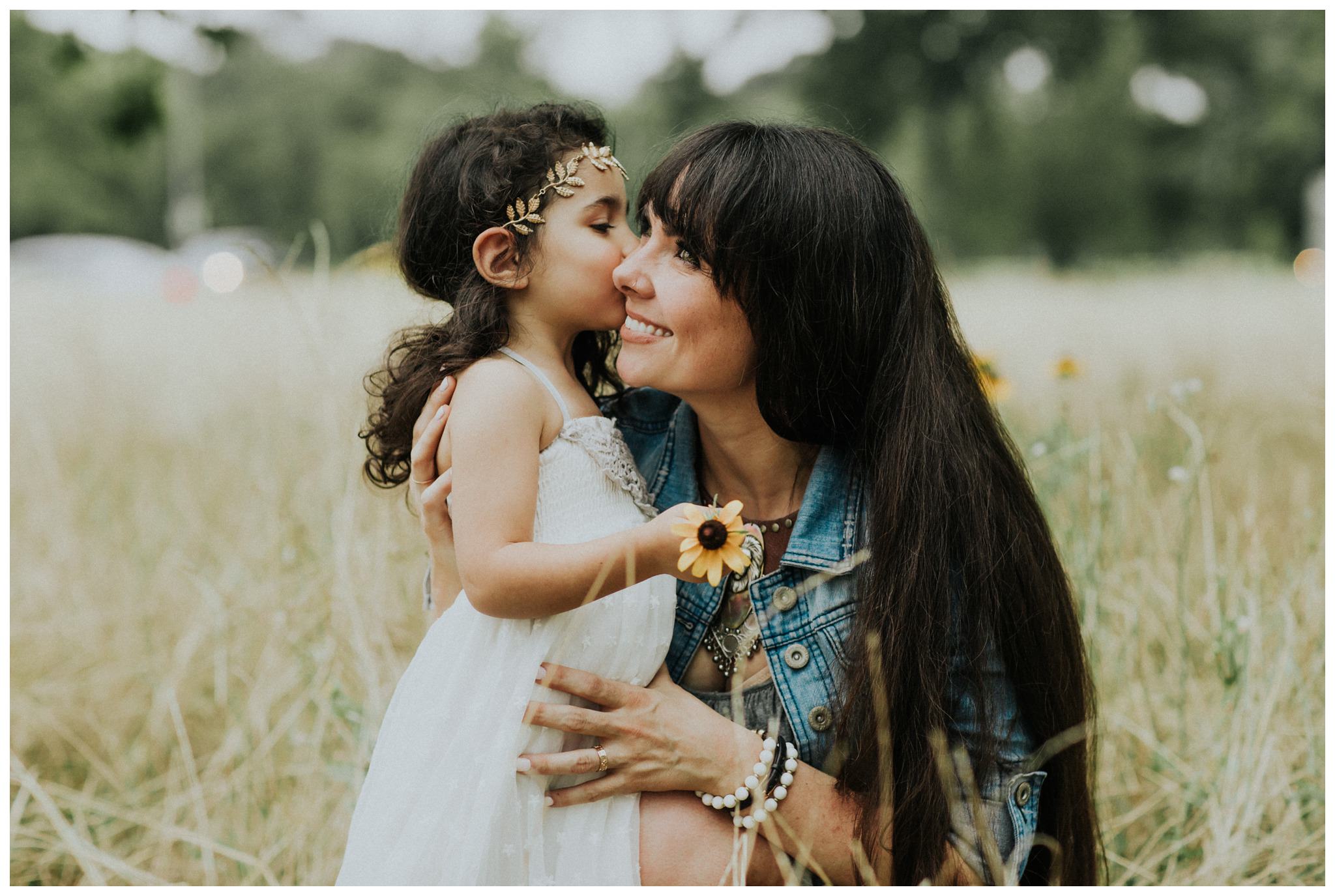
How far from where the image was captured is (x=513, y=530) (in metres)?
1.69

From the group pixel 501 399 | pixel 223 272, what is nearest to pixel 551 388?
pixel 501 399

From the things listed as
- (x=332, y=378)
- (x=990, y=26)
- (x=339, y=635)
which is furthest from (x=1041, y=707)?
(x=990, y=26)

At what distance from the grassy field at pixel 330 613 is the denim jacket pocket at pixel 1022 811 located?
0.67m

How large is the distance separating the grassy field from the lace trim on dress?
0.74 meters

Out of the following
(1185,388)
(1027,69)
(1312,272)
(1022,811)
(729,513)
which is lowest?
(1022,811)

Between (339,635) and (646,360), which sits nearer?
(646,360)

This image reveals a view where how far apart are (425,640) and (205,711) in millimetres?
1545

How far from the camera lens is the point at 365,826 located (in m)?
1.75

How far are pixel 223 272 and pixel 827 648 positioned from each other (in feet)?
13.0

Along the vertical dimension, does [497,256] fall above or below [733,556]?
above

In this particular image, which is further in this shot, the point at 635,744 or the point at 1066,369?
the point at 1066,369

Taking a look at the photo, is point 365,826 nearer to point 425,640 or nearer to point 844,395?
point 425,640

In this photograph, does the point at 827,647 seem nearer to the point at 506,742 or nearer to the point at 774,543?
the point at 774,543

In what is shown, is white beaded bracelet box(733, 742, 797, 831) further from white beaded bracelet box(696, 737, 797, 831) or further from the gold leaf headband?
the gold leaf headband
